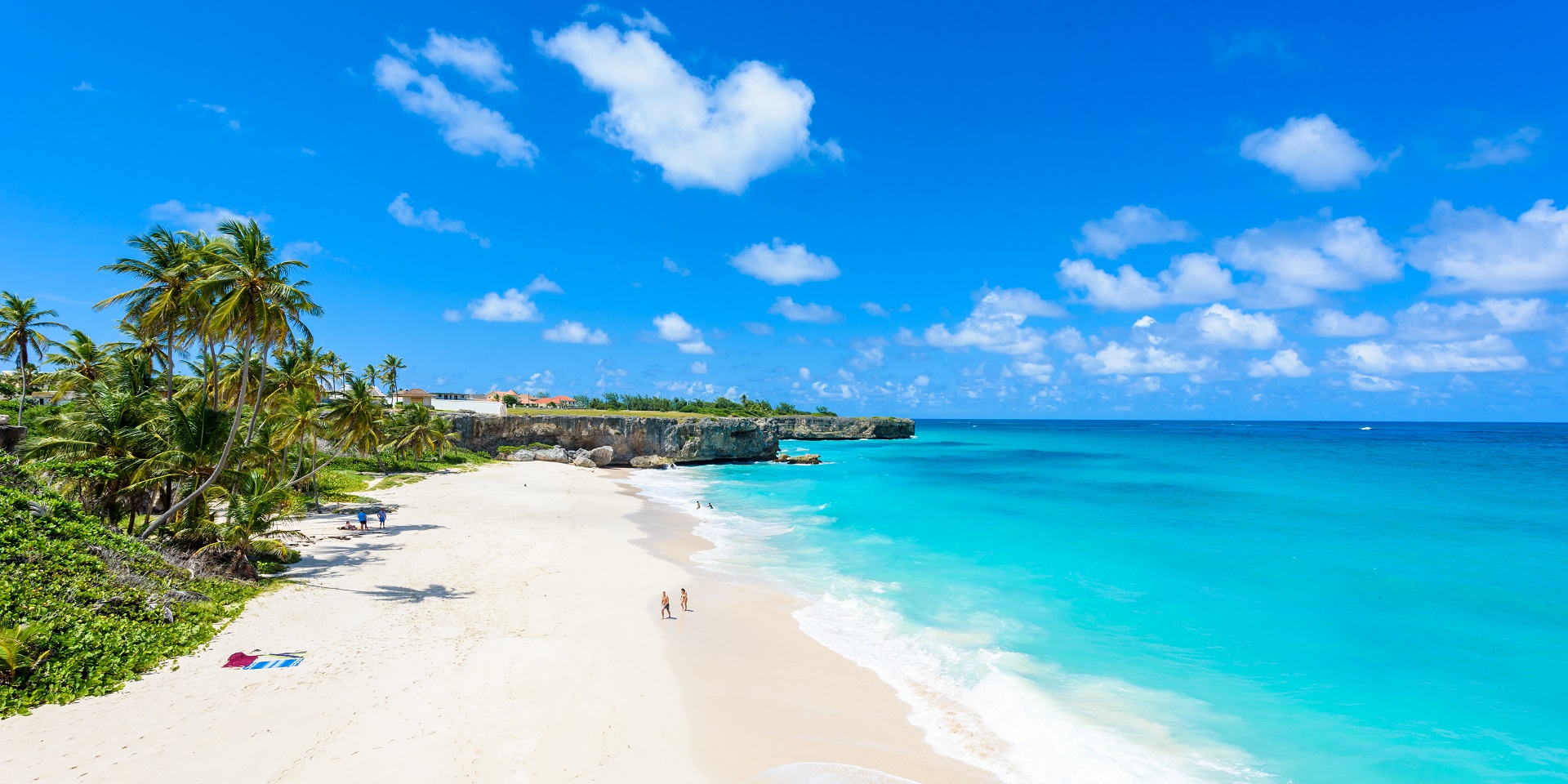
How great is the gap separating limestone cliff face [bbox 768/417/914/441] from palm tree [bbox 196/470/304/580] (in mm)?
91335

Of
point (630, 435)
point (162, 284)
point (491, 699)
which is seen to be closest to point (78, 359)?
point (162, 284)

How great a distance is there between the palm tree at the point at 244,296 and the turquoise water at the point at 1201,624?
48.3ft

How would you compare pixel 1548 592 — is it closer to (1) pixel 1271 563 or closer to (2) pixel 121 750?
(1) pixel 1271 563

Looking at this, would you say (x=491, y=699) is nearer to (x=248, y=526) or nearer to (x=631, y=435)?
(x=248, y=526)

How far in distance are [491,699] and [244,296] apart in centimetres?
1190

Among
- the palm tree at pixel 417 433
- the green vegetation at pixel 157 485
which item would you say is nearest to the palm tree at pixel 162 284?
the green vegetation at pixel 157 485

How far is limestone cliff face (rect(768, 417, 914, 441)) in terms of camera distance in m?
113

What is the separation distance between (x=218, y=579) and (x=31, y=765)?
8.04 metres

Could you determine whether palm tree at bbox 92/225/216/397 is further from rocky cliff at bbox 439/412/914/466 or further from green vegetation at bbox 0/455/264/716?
rocky cliff at bbox 439/412/914/466

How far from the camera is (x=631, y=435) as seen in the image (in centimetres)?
6462

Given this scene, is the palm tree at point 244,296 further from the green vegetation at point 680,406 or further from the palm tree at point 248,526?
the green vegetation at point 680,406

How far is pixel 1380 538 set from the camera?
26.8 m

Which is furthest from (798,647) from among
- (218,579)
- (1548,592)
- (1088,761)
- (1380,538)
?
(1380,538)

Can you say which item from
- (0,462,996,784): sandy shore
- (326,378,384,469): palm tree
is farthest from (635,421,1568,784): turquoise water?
(326,378,384,469): palm tree
